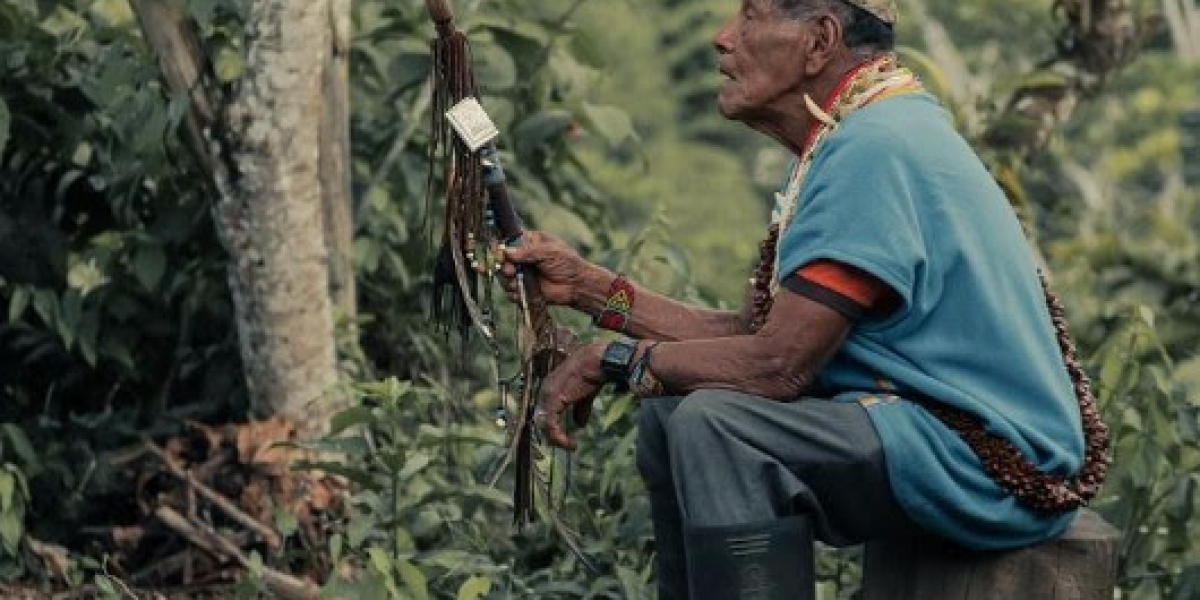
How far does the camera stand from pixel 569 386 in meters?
4.50

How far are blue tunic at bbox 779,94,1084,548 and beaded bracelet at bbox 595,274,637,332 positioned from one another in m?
0.51

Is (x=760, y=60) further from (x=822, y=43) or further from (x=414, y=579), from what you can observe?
(x=414, y=579)

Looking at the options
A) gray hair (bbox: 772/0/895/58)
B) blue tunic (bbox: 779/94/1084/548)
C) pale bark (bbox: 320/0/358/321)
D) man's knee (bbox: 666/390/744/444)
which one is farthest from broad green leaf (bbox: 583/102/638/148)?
man's knee (bbox: 666/390/744/444)

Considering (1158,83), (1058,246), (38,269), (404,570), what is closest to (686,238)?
(1158,83)

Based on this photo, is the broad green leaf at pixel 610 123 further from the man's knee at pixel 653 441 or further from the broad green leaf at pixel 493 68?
the man's knee at pixel 653 441

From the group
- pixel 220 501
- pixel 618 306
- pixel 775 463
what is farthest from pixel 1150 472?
pixel 220 501

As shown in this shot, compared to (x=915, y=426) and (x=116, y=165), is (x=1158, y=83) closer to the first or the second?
(x=116, y=165)

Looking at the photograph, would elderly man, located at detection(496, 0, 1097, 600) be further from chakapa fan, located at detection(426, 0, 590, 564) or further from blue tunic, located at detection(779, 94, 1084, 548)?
chakapa fan, located at detection(426, 0, 590, 564)

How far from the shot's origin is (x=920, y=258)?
4.19m

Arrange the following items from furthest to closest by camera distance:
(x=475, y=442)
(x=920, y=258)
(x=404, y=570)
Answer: (x=475, y=442)
(x=404, y=570)
(x=920, y=258)

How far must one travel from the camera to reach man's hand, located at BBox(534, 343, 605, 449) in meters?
4.48

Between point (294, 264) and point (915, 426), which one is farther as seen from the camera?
point (294, 264)

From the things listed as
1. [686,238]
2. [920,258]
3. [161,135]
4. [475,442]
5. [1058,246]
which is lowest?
[686,238]

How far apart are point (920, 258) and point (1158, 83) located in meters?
21.1
